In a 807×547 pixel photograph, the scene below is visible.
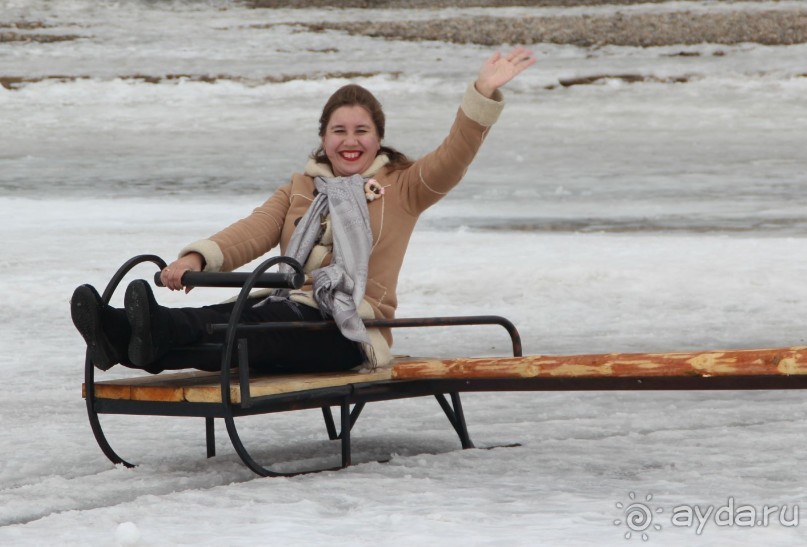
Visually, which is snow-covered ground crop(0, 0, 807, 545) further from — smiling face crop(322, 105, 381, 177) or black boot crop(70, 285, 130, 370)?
smiling face crop(322, 105, 381, 177)

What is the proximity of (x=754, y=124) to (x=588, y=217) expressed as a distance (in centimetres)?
666

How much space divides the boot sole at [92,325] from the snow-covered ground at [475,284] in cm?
37

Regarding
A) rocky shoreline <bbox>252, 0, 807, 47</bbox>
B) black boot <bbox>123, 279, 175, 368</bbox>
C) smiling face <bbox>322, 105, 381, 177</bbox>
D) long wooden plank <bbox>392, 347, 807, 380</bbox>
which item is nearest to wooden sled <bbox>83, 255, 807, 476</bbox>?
long wooden plank <bbox>392, 347, 807, 380</bbox>

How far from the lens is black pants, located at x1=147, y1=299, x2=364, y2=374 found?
383cm

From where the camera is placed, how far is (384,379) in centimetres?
401

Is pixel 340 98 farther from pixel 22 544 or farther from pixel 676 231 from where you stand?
pixel 676 231

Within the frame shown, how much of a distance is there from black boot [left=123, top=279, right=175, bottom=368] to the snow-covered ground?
386mm

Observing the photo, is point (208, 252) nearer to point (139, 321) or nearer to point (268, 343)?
point (268, 343)

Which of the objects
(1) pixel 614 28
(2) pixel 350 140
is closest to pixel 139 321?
(2) pixel 350 140

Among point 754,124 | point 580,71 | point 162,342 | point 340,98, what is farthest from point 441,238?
point 580,71

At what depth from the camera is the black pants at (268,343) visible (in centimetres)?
383

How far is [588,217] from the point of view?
36.3 ft

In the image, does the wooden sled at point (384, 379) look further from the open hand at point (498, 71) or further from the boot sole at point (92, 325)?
the open hand at point (498, 71)

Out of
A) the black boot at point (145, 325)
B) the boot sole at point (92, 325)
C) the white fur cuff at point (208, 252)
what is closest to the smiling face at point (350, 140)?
the white fur cuff at point (208, 252)
